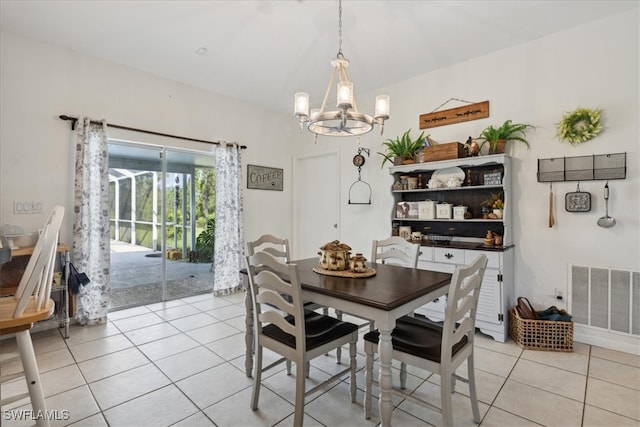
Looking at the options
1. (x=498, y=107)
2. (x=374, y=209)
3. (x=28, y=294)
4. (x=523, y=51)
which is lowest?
(x=28, y=294)

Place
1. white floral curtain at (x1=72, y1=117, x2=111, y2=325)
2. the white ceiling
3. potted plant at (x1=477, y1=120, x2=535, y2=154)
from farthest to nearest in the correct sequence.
→ 1. white floral curtain at (x1=72, y1=117, x2=111, y2=325)
2. potted plant at (x1=477, y1=120, x2=535, y2=154)
3. the white ceiling

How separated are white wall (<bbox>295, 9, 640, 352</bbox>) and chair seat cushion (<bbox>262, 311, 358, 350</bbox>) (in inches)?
88.3

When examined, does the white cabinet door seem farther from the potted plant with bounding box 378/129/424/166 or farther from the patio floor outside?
the patio floor outside

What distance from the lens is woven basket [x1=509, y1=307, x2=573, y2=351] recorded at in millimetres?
2712

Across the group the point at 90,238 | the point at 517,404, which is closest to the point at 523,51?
the point at 517,404

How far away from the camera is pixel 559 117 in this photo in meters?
3.00

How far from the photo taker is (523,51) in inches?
126

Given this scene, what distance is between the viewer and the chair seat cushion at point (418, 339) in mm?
1677

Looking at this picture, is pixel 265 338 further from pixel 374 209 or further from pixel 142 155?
pixel 142 155

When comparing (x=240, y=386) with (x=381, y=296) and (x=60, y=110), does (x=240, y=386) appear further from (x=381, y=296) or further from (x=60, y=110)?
(x=60, y=110)

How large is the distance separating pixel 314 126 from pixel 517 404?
7.72ft

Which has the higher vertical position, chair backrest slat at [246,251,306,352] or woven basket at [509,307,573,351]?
chair backrest slat at [246,251,306,352]

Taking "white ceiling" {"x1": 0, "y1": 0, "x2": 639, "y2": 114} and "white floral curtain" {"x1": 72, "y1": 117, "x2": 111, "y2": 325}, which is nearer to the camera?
"white ceiling" {"x1": 0, "y1": 0, "x2": 639, "y2": 114}

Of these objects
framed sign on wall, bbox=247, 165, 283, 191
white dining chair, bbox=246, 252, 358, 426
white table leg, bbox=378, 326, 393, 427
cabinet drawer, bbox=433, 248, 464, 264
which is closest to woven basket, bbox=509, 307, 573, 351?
cabinet drawer, bbox=433, 248, 464, 264
